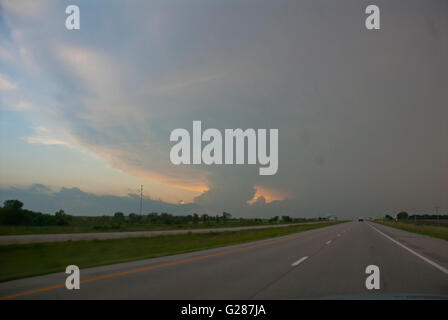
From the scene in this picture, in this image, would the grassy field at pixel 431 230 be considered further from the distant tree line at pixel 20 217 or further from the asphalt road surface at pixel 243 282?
the distant tree line at pixel 20 217

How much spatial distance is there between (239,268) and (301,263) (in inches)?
104

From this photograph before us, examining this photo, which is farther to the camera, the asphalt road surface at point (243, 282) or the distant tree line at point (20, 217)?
the distant tree line at point (20, 217)

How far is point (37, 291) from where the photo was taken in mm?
7840

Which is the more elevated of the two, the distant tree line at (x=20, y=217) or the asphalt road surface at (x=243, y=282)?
the asphalt road surface at (x=243, y=282)

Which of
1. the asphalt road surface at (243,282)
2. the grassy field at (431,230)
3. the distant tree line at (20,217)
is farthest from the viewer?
the distant tree line at (20,217)

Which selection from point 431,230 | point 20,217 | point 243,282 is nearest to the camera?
point 243,282

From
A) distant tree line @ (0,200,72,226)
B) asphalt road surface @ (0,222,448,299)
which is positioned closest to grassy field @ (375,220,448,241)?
asphalt road surface @ (0,222,448,299)

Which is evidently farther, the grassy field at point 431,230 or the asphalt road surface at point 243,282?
the grassy field at point 431,230

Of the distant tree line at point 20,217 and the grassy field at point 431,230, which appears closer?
the grassy field at point 431,230

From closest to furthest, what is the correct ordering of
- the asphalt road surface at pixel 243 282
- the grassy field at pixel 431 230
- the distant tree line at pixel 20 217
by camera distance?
the asphalt road surface at pixel 243 282, the grassy field at pixel 431 230, the distant tree line at pixel 20 217

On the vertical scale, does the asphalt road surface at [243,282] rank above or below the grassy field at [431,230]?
above

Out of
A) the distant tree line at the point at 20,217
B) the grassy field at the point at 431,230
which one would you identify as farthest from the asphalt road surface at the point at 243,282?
the distant tree line at the point at 20,217

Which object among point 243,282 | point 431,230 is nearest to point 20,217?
point 431,230

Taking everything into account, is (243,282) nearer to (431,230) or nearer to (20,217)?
(431,230)
